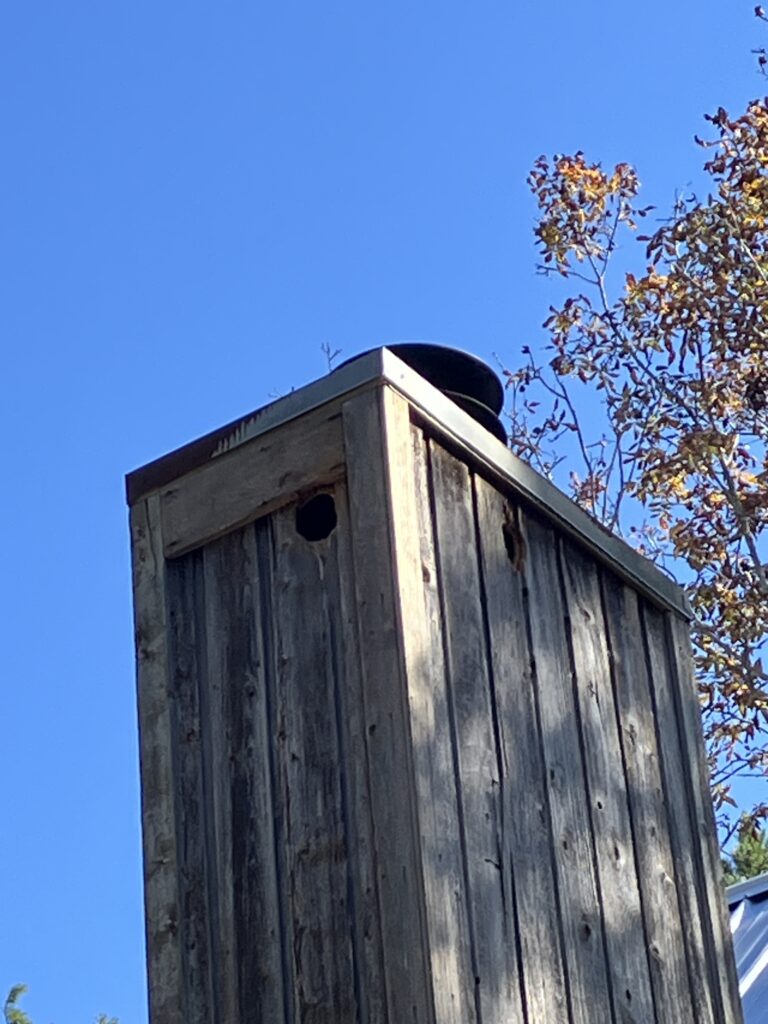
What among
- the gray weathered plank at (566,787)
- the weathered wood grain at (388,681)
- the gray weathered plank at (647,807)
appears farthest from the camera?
the gray weathered plank at (647,807)

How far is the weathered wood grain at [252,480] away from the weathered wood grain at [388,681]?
0.09 meters

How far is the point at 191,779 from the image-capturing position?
12.9 feet

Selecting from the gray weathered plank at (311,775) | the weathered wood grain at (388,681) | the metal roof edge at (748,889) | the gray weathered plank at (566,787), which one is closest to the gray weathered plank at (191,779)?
the gray weathered plank at (311,775)

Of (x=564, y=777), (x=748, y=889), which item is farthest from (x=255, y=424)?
(x=748, y=889)

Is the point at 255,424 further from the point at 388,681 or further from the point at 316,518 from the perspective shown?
the point at 388,681

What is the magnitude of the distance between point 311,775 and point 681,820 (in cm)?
98

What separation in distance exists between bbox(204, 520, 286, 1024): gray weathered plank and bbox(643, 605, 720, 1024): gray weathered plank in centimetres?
97

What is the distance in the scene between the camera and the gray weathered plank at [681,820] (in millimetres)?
Answer: 4145

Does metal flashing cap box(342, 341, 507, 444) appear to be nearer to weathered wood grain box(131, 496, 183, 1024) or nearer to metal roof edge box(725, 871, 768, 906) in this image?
weathered wood grain box(131, 496, 183, 1024)

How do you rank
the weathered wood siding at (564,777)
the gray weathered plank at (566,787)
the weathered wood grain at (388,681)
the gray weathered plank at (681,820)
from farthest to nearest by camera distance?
the gray weathered plank at (681,820), the gray weathered plank at (566,787), the weathered wood siding at (564,777), the weathered wood grain at (388,681)

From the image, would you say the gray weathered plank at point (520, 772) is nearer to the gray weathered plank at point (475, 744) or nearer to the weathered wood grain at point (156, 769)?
the gray weathered plank at point (475, 744)

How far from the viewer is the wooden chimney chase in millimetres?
3559

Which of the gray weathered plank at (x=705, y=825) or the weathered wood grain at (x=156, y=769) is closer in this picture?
the weathered wood grain at (x=156, y=769)

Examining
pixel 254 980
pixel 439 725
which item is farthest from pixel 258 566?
pixel 254 980
